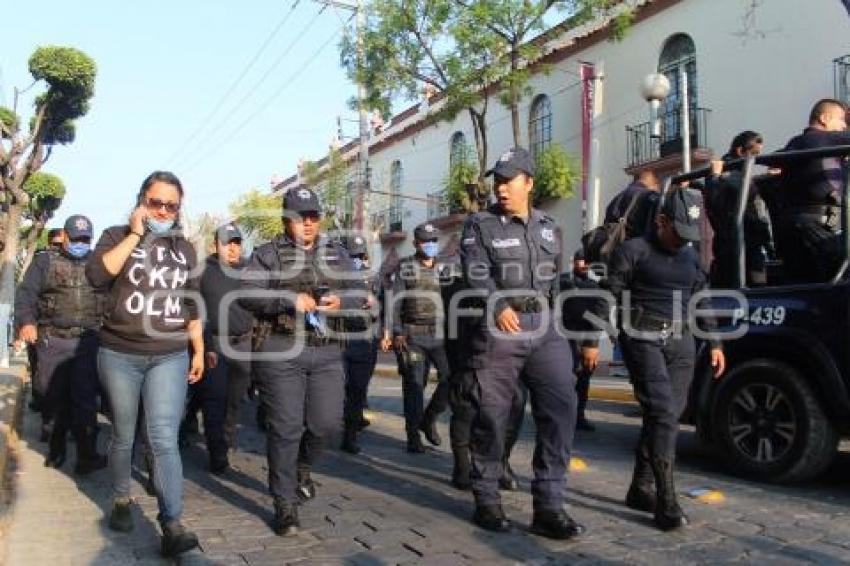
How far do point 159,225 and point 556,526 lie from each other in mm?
2513

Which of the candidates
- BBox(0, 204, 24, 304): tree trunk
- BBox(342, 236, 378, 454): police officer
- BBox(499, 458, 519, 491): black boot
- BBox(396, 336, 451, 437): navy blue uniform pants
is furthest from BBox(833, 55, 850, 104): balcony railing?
BBox(0, 204, 24, 304): tree trunk

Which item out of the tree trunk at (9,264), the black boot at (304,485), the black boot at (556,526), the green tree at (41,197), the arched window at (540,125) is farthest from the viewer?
the green tree at (41,197)

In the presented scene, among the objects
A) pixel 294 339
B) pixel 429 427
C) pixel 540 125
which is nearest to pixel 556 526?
pixel 294 339

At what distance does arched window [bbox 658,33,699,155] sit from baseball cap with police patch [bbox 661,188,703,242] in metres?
13.1

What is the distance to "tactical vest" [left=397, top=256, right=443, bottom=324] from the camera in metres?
6.95

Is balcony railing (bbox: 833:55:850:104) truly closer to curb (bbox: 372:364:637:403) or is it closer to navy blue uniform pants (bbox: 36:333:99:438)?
curb (bbox: 372:364:637:403)

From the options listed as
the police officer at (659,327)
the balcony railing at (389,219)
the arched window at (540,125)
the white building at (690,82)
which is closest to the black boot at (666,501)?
the police officer at (659,327)

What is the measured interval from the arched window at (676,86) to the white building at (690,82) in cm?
2

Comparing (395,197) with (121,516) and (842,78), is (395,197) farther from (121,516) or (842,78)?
(121,516)

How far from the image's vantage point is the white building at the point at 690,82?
49.4 feet

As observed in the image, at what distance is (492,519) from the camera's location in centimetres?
429

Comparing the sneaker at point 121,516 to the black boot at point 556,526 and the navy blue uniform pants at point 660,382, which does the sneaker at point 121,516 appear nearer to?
the black boot at point 556,526

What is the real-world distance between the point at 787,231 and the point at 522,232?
2.15 metres

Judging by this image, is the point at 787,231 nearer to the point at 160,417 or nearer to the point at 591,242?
the point at 591,242
